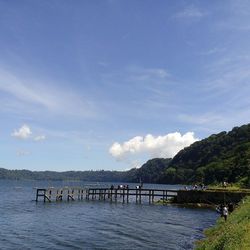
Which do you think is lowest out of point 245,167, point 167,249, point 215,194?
point 167,249

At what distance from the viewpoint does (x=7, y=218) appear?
58.1 m

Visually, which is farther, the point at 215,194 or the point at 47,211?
the point at 215,194

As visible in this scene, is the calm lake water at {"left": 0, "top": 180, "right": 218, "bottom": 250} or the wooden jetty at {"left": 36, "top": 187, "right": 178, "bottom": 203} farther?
the wooden jetty at {"left": 36, "top": 187, "right": 178, "bottom": 203}

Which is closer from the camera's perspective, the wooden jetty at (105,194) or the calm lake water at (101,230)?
the calm lake water at (101,230)

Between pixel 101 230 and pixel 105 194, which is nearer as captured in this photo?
pixel 101 230

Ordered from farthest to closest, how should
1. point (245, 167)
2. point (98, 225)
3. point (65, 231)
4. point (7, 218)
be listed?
point (245, 167), point (7, 218), point (98, 225), point (65, 231)

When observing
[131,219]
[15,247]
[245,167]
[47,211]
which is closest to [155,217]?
[131,219]

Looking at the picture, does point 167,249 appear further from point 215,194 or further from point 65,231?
point 215,194

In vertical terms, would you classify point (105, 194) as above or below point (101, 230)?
above

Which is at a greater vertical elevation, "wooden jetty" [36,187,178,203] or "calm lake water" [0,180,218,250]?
"wooden jetty" [36,187,178,203]

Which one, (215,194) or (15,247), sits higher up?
(215,194)

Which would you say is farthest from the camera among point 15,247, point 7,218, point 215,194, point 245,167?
point 245,167

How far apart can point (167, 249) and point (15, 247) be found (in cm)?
1352

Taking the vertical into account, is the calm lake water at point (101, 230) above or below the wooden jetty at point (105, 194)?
below
